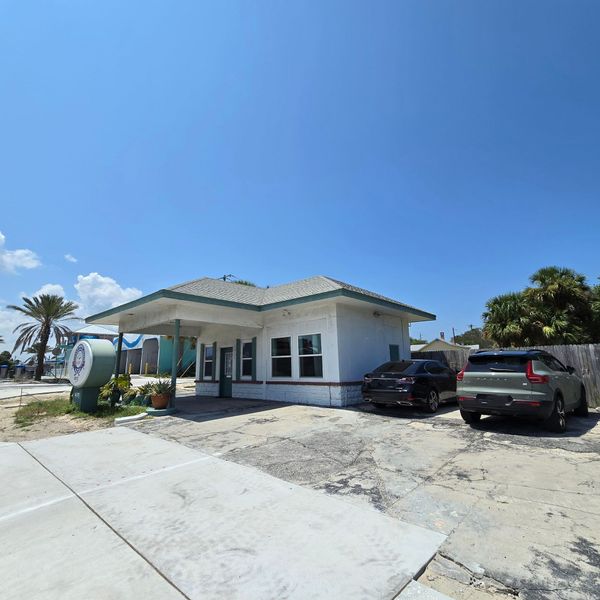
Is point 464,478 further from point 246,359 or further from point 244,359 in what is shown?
point 244,359

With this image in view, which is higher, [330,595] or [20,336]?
[20,336]

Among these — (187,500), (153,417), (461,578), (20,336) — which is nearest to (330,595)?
(461,578)

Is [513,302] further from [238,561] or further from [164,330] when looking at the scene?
[238,561]

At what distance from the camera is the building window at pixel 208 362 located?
17.1 metres

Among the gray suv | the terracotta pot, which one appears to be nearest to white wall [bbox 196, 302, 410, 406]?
the terracotta pot

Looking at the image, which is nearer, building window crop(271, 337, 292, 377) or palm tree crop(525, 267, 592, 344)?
building window crop(271, 337, 292, 377)

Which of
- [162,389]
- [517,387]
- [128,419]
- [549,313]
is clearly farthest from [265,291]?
[549,313]

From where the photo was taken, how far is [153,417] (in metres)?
10.6

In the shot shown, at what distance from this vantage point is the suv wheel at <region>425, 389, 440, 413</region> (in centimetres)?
998

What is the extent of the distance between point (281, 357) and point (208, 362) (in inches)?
204

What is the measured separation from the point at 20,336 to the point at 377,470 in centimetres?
4108

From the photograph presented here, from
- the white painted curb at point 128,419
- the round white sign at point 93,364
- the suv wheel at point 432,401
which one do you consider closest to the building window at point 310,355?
the suv wheel at point 432,401

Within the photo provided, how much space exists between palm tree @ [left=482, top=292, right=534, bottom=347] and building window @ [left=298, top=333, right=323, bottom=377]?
10.6 meters

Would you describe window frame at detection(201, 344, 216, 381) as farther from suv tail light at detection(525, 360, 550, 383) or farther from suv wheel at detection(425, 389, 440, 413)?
suv tail light at detection(525, 360, 550, 383)
